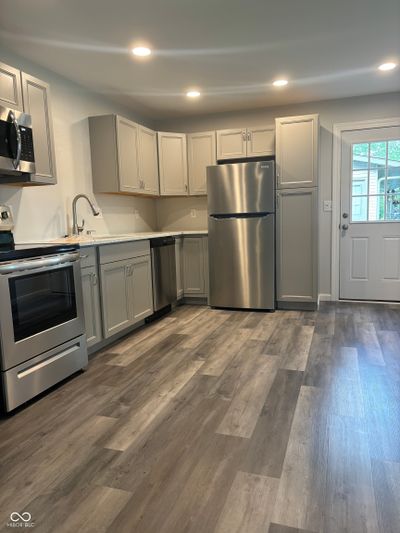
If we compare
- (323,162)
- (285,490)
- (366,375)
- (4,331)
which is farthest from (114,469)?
(323,162)

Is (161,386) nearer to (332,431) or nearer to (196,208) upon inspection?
(332,431)

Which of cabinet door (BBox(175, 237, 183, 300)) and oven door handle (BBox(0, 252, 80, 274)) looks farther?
cabinet door (BBox(175, 237, 183, 300))

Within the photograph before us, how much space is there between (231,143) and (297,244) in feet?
Answer: 4.78

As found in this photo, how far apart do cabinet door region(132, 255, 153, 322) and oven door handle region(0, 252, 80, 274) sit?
0.92 m

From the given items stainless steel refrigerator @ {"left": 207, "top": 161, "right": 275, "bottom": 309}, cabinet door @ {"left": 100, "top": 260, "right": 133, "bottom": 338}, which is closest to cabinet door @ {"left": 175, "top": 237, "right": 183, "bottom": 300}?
Answer: stainless steel refrigerator @ {"left": 207, "top": 161, "right": 275, "bottom": 309}

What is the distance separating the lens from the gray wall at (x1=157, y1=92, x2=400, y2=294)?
4152 mm

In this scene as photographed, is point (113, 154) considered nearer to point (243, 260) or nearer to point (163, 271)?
point (163, 271)

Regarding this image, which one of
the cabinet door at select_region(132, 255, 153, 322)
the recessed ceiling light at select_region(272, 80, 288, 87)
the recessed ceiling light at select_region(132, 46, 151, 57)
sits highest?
the recessed ceiling light at select_region(272, 80, 288, 87)

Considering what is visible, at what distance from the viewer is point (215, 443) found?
5.75 feet

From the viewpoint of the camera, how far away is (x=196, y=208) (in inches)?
196

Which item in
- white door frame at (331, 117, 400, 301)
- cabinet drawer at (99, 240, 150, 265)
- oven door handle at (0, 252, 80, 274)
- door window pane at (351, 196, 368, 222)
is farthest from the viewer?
door window pane at (351, 196, 368, 222)

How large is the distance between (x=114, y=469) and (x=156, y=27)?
2.62m

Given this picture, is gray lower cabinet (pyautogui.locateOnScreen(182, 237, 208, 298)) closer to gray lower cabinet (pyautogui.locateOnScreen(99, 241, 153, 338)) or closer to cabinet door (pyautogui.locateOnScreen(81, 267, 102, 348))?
gray lower cabinet (pyautogui.locateOnScreen(99, 241, 153, 338))

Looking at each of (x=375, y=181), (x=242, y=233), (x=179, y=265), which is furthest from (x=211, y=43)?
(x=375, y=181)
